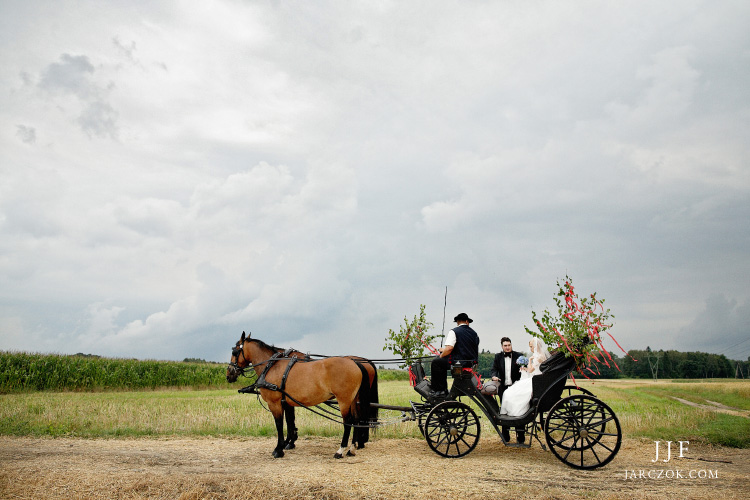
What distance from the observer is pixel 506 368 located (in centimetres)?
887

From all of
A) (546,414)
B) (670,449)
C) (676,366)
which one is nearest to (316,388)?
(546,414)

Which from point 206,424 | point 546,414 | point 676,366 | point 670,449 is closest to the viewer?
point 546,414

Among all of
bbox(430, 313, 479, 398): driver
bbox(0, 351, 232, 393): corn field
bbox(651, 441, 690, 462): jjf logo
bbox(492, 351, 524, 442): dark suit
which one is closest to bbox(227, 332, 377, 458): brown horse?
bbox(430, 313, 479, 398): driver

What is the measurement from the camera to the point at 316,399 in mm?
8539

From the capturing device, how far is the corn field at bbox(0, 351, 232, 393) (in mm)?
22438

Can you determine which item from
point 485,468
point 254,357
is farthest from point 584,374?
point 254,357

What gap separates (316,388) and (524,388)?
140 inches

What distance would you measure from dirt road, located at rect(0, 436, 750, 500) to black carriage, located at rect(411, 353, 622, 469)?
0.34 metres

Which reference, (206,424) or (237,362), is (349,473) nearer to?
(237,362)

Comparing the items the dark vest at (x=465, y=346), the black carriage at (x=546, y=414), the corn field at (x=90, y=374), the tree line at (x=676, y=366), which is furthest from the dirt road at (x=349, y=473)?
the tree line at (x=676, y=366)

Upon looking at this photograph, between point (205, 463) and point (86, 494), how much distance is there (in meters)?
2.06

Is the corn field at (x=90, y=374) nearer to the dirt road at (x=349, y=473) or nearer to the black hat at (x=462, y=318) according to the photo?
the dirt road at (x=349, y=473)

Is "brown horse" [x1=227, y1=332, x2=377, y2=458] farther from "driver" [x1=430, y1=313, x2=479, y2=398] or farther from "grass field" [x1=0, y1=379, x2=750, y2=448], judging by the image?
"driver" [x1=430, y1=313, x2=479, y2=398]

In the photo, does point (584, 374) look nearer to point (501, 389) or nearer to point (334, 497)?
point (501, 389)
